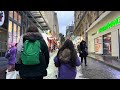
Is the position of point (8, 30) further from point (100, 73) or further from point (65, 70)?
point (65, 70)

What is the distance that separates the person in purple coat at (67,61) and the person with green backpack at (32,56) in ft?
1.64

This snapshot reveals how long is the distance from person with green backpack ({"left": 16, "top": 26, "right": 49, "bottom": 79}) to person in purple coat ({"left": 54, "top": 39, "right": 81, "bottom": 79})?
1.64 feet

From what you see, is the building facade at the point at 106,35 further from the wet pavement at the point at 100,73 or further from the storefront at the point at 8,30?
the storefront at the point at 8,30

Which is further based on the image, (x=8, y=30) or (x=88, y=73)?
(x=8, y=30)

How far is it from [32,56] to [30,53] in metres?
0.05

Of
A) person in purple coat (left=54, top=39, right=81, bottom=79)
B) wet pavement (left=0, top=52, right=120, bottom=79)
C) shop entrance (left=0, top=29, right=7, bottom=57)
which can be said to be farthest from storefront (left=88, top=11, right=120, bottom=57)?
person in purple coat (left=54, top=39, right=81, bottom=79)

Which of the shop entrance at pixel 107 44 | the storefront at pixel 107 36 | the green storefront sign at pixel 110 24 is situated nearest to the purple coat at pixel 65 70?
the storefront at pixel 107 36

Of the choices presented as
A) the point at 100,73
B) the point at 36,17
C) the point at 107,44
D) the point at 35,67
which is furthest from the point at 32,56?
the point at 36,17

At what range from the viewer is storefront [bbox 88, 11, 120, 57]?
58.1 ft

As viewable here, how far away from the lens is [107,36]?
21.0 meters

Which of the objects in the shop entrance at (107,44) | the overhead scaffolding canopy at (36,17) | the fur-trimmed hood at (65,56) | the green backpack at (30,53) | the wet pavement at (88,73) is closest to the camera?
the green backpack at (30,53)

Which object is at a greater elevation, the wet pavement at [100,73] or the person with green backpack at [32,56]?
the person with green backpack at [32,56]

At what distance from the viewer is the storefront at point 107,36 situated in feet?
58.1
